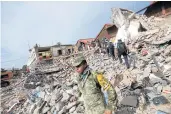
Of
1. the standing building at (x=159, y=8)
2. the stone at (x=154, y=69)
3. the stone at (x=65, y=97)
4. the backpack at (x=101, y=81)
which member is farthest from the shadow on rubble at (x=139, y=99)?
the standing building at (x=159, y=8)

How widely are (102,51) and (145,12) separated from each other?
12907 mm

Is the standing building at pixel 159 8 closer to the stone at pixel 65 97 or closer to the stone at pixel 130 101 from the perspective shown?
the stone at pixel 65 97

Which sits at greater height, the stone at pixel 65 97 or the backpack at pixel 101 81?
the backpack at pixel 101 81

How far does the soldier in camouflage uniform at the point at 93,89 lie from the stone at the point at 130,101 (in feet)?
11.7

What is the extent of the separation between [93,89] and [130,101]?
3.91 metres

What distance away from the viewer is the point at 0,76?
123 ft

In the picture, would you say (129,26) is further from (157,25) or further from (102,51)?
(102,51)

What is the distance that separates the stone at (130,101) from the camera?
6.99 meters

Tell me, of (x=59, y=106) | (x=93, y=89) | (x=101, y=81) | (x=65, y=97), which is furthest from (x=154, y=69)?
(x=101, y=81)

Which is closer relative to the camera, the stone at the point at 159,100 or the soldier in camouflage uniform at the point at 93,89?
the soldier in camouflage uniform at the point at 93,89

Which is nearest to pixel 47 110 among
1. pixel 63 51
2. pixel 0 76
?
pixel 0 76

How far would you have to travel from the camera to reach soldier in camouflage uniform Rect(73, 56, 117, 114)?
10.8 feet

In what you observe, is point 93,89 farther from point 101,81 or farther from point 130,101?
point 130,101

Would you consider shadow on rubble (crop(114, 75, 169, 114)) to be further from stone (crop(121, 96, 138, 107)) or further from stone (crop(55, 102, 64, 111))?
stone (crop(55, 102, 64, 111))
